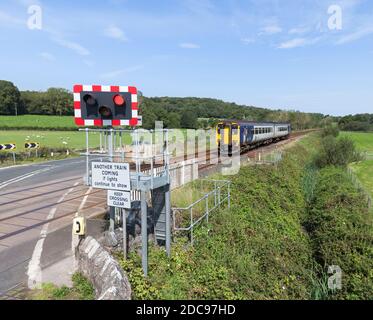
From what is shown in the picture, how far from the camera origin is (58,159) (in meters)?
29.2

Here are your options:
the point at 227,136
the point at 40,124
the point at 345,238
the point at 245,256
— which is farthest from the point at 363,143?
the point at 40,124

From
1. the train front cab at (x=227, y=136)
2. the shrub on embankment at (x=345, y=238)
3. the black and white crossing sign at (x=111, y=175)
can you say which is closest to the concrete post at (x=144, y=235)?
the black and white crossing sign at (x=111, y=175)

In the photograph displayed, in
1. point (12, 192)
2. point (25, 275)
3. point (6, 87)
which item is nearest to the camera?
point (25, 275)

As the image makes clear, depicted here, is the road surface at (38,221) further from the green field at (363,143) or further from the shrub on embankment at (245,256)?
the green field at (363,143)

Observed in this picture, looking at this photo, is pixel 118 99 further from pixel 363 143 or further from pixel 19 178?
pixel 363 143

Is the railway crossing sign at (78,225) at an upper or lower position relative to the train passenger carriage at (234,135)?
lower

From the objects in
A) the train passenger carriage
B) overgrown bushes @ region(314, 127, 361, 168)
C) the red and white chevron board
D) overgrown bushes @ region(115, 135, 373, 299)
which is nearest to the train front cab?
the train passenger carriage

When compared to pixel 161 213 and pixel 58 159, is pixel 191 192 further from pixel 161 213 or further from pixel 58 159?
pixel 58 159

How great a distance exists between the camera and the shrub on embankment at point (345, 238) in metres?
9.84

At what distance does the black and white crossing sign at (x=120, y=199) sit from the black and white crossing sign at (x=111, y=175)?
0.09m

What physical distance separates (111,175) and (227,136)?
17.3m

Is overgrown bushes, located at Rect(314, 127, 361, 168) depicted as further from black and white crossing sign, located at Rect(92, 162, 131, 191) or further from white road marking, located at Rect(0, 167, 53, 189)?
black and white crossing sign, located at Rect(92, 162, 131, 191)

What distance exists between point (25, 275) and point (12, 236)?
2767mm

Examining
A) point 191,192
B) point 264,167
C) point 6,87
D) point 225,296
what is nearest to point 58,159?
point 264,167
